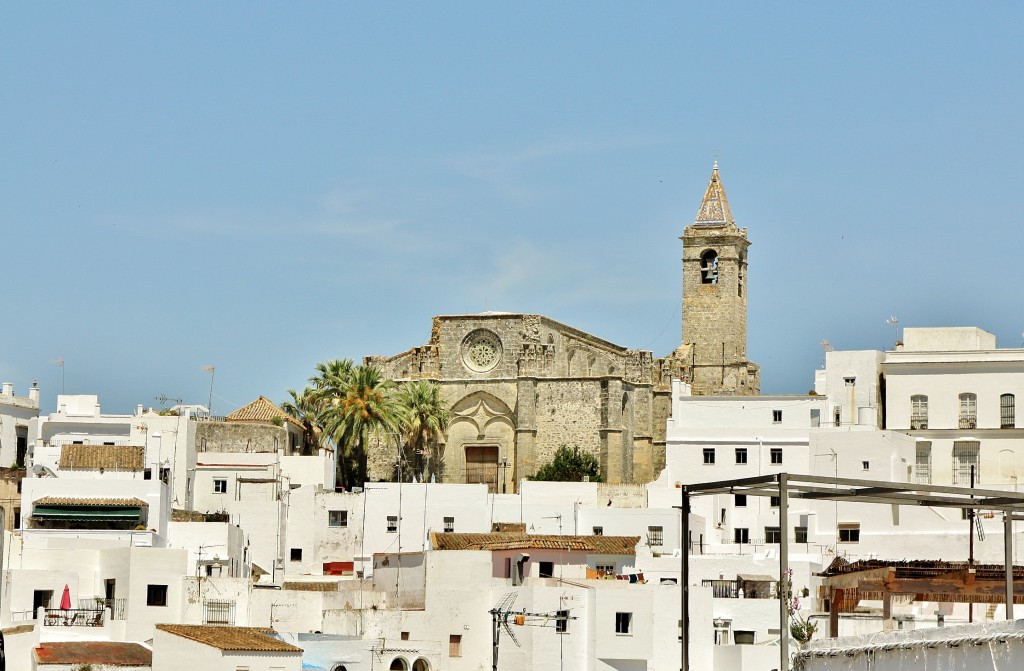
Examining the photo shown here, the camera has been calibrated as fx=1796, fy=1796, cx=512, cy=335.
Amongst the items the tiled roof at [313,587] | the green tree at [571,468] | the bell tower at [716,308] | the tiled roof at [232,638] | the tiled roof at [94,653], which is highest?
the bell tower at [716,308]

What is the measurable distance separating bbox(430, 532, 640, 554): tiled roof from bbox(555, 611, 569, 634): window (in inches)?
140

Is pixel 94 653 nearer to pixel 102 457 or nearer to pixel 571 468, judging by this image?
pixel 102 457

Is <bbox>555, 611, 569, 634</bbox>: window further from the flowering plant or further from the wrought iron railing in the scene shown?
the wrought iron railing

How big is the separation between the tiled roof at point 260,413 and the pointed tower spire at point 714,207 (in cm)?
2327

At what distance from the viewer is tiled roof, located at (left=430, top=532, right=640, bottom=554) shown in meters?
53.0

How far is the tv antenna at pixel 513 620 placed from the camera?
49156 mm

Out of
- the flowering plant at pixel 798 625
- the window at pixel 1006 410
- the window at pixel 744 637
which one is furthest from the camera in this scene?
the window at pixel 1006 410

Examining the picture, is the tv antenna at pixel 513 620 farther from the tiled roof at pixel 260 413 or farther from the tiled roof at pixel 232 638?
the tiled roof at pixel 260 413

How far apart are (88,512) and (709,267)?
3797cm

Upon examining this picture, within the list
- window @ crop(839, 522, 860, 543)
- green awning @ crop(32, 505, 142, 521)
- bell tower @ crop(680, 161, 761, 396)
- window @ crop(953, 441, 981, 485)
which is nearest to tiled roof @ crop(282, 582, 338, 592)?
green awning @ crop(32, 505, 142, 521)

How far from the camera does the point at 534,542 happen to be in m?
53.3

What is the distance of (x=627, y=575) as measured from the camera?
186 feet

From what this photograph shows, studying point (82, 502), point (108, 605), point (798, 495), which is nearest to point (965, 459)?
point (82, 502)

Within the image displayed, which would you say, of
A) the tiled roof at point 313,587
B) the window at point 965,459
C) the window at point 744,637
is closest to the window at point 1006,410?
the window at point 965,459
